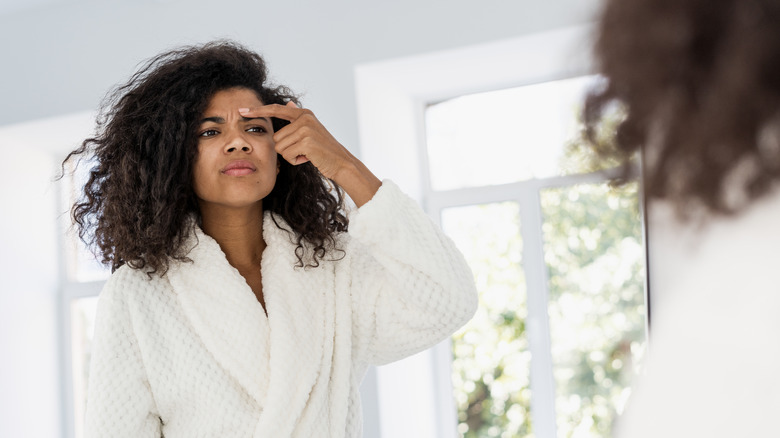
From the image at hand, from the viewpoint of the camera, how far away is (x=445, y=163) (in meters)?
2.94

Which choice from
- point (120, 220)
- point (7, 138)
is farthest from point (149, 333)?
point (7, 138)

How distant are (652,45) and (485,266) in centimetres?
250

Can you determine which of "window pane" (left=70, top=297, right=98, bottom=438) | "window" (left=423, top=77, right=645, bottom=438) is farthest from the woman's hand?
"window pane" (left=70, top=297, right=98, bottom=438)

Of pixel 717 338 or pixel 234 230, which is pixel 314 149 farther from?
pixel 717 338

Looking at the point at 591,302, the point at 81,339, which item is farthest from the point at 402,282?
the point at 81,339

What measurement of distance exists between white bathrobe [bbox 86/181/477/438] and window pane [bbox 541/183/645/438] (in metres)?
1.41

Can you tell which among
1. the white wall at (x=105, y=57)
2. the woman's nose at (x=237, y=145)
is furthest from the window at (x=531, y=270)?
the woman's nose at (x=237, y=145)

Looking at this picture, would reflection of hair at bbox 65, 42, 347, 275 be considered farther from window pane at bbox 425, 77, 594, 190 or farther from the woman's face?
window pane at bbox 425, 77, 594, 190

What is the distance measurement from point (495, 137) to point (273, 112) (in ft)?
5.13

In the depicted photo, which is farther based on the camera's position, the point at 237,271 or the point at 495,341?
the point at 495,341

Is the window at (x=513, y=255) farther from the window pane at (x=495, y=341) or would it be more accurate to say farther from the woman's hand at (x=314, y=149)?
the woman's hand at (x=314, y=149)

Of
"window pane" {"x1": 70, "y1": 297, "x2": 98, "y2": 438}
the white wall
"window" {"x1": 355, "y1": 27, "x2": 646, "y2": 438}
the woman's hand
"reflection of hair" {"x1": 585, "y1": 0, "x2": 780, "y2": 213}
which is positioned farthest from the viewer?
"window pane" {"x1": 70, "y1": 297, "x2": 98, "y2": 438}

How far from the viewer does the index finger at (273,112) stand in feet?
4.68

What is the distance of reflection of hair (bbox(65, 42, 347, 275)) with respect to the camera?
142 cm
